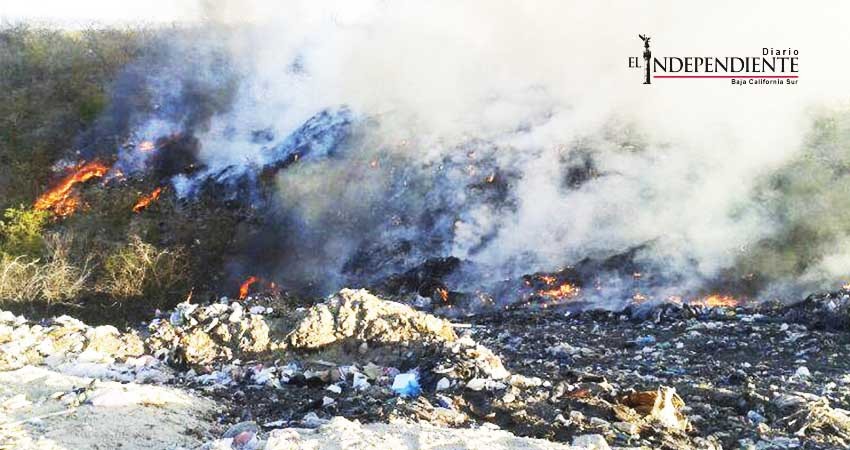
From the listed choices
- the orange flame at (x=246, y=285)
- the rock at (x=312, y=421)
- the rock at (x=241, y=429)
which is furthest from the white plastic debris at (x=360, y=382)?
the orange flame at (x=246, y=285)

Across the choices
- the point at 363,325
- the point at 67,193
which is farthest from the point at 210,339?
the point at 67,193

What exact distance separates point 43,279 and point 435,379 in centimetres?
908

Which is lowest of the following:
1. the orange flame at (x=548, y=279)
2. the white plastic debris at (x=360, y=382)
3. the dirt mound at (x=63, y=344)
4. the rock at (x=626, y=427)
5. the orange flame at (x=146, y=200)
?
the rock at (x=626, y=427)

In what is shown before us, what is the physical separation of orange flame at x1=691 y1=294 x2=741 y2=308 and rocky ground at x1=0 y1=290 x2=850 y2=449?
0.63 metres

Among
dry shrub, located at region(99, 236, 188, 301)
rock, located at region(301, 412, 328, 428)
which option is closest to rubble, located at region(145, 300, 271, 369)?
rock, located at region(301, 412, 328, 428)

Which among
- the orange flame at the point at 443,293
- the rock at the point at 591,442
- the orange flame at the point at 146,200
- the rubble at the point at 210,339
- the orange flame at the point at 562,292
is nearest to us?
the rock at the point at 591,442

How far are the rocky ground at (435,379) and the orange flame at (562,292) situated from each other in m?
1.05

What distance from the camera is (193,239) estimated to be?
542 inches

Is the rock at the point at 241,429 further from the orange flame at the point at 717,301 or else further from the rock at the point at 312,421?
the orange flame at the point at 717,301

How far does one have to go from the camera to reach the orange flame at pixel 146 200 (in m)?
14.6

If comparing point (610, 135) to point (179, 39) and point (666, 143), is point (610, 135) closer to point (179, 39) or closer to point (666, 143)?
point (666, 143)

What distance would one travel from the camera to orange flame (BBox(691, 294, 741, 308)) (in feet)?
28.7

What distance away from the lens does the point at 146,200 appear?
14852mm

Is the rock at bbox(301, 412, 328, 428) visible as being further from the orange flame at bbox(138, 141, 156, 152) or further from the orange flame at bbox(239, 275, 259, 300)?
the orange flame at bbox(138, 141, 156, 152)
